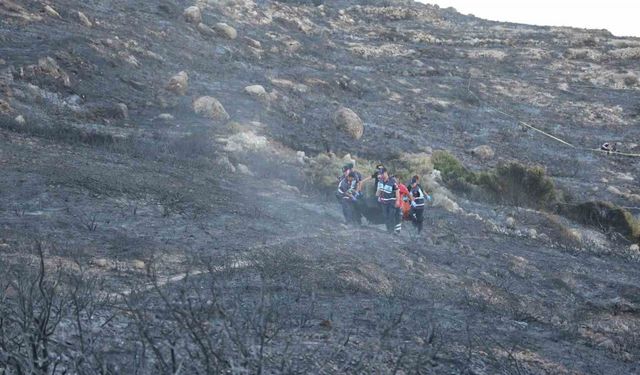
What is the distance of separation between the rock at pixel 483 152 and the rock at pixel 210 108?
1012 centimetres

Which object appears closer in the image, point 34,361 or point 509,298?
point 34,361

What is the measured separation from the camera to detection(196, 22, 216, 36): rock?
106ft

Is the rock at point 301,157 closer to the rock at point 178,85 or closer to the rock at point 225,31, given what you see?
the rock at point 178,85

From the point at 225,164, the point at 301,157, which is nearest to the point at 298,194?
the point at 225,164

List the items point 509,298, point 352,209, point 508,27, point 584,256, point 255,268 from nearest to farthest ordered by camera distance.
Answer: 1. point 255,268
2. point 509,298
3. point 352,209
4. point 584,256
5. point 508,27

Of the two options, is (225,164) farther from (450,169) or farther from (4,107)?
(450,169)

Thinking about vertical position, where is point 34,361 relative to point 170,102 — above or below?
above

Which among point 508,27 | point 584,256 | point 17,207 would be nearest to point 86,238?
point 17,207

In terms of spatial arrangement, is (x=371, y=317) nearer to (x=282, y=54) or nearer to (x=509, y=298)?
→ (x=509, y=298)

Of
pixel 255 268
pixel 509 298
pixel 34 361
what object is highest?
pixel 34 361

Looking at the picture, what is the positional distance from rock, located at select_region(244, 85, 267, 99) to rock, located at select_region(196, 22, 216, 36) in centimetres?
709

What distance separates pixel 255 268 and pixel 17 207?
15.4ft

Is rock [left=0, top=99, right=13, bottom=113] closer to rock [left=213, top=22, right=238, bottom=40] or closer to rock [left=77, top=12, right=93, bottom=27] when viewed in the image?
rock [left=77, top=12, right=93, bottom=27]

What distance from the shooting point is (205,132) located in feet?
69.0
